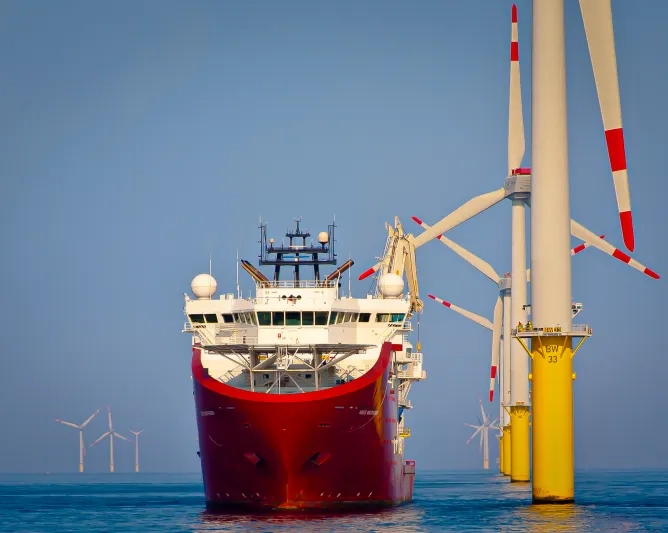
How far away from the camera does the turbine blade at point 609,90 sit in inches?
2382

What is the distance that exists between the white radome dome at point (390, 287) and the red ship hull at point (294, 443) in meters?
8.51

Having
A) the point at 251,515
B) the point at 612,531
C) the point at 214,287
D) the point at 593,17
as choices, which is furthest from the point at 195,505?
the point at 593,17

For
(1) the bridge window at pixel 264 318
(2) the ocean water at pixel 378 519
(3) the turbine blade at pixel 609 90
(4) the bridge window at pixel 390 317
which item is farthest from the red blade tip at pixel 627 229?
(1) the bridge window at pixel 264 318

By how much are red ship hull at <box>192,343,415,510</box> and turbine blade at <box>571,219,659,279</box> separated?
22.8 metres

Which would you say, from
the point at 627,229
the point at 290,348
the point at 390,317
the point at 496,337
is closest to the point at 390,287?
the point at 390,317

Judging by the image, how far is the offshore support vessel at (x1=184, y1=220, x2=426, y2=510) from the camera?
6234 centimetres

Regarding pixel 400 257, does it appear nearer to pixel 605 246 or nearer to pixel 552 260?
pixel 605 246

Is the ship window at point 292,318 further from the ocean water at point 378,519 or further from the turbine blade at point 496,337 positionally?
the turbine blade at point 496,337

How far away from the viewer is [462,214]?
Answer: 3932 inches

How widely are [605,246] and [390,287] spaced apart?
818 inches

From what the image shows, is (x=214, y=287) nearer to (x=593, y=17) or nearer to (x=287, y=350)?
(x=287, y=350)

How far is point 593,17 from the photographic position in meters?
62.4

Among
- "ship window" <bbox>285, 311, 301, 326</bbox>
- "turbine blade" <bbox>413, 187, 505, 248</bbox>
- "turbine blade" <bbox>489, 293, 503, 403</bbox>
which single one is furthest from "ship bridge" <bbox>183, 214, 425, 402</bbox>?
"turbine blade" <bbox>489, 293, 503, 403</bbox>

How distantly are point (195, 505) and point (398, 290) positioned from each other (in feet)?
61.8
